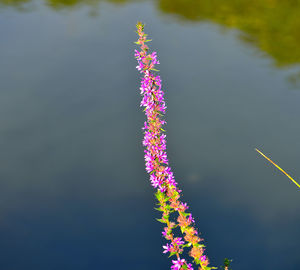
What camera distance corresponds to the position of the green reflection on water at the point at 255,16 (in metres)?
5.13

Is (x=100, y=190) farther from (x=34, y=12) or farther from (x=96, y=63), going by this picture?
(x=34, y=12)

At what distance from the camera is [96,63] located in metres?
4.95

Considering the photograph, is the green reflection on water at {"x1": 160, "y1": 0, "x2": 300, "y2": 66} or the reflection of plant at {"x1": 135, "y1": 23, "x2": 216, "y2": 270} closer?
the reflection of plant at {"x1": 135, "y1": 23, "x2": 216, "y2": 270}

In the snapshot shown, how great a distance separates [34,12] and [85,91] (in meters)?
2.13

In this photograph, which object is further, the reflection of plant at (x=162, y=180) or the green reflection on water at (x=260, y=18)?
the green reflection on water at (x=260, y=18)

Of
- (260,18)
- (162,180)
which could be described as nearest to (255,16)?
(260,18)

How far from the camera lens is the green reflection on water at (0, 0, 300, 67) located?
5.13 metres

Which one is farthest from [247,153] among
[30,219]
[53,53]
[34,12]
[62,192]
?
[34,12]

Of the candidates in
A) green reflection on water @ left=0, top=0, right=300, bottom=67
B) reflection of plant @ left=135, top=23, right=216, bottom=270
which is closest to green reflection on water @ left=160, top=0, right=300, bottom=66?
green reflection on water @ left=0, top=0, right=300, bottom=67

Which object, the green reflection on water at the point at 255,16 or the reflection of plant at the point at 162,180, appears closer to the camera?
the reflection of plant at the point at 162,180

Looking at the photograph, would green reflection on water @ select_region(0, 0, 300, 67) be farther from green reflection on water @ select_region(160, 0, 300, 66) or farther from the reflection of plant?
the reflection of plant

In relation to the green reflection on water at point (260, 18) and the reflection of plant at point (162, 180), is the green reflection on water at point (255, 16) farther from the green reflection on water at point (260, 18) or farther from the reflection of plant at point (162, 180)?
the reflection of plant at point (162, 180)

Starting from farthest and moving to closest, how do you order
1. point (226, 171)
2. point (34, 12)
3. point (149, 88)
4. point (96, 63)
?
point (34, 12), point (96, 63), point (226, 171), point (149, 88)

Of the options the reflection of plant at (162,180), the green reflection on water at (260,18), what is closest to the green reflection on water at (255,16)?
the green reflection on water at (260,18)
